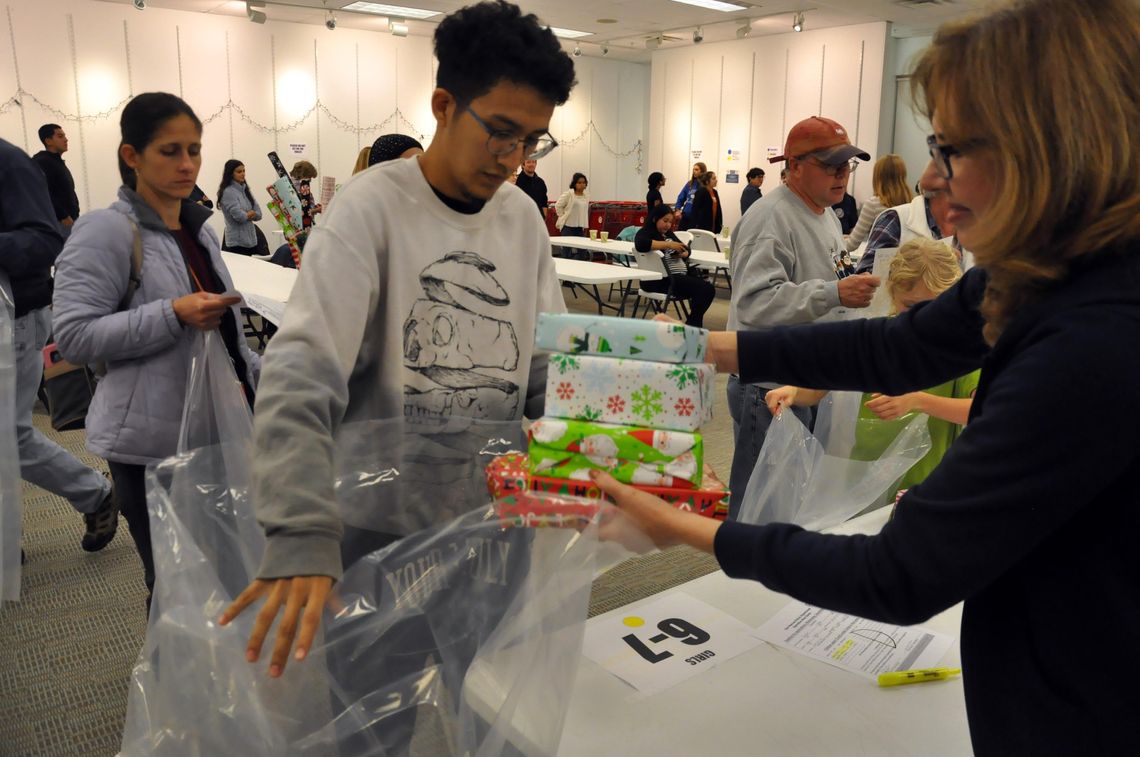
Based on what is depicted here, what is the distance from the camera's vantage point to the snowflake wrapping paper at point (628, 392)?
1.03m

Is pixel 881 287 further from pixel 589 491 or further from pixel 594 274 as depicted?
pixel 594 274

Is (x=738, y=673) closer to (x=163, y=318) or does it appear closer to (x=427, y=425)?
(x=427, y=425)

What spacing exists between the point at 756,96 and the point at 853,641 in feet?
42.0

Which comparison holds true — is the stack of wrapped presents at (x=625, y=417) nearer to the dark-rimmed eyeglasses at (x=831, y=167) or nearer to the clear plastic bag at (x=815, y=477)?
the clear plastic bag at (x=815, y=477)

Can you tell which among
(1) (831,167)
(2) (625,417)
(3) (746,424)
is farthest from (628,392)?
→ (1) (831,167)

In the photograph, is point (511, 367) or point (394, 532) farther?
point (511, 367)

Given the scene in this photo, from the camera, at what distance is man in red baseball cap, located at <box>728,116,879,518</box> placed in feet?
8.45

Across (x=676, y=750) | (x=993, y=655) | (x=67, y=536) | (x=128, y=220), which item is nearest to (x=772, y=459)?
(x=676, y=750)

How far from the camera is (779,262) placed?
2.61m

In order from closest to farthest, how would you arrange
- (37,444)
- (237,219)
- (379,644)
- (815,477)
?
(379,644), (815,477), (37,444), (237,219)

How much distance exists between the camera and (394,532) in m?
1.17

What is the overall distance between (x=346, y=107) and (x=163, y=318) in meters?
11.2

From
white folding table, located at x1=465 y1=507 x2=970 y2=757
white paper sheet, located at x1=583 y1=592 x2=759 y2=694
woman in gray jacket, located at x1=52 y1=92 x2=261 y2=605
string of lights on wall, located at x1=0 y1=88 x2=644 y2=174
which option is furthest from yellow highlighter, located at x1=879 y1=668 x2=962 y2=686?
string of lights on wall, located at x1=0 y1=88 x2=644 y2=174

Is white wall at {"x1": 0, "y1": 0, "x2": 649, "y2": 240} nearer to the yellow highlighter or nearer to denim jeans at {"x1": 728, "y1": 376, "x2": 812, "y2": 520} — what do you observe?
denim jeans at {"x1": 728, "y1": 376, "x2": 812, "y2": 520}
